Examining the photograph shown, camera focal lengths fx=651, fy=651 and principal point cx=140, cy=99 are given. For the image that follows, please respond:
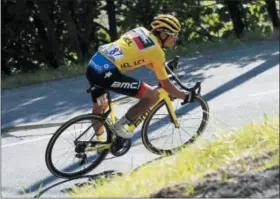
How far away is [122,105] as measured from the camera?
938cm

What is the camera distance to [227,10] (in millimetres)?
19875

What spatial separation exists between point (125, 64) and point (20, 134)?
2837 mm

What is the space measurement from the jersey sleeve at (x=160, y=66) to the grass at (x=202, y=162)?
1.46 metres

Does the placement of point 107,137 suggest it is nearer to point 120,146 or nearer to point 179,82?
point 120,146

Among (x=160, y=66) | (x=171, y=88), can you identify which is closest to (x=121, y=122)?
(x=171, y=88)

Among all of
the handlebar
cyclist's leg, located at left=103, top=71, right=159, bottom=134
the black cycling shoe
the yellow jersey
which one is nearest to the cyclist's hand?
the handlebar

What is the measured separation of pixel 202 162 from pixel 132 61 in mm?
2097

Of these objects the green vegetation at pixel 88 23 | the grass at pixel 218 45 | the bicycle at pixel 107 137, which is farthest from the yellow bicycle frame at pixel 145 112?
the green vegetation at pixel 88 23

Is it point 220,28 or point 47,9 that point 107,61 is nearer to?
point 47,9

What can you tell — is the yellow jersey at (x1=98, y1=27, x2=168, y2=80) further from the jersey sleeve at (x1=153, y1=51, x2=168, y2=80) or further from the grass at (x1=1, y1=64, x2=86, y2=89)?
the grass at (x1=1, y1=64, x2=86, y2=89)

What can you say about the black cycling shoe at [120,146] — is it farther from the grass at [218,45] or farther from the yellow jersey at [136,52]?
the grass at [218,45]

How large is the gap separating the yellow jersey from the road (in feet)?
3.10

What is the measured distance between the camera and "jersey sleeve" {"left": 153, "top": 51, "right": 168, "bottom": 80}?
661cm

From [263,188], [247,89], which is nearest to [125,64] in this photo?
[263,188]
